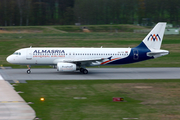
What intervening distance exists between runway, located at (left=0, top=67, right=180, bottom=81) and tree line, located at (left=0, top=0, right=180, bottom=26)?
350ft

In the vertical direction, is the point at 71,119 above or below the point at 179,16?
below

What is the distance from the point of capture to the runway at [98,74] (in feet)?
103

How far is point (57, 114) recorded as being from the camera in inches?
696

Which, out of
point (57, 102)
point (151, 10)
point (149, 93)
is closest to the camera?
point (57, 102)

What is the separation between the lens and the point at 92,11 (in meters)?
151

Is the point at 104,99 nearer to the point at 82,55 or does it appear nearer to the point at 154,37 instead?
the point at 82,55

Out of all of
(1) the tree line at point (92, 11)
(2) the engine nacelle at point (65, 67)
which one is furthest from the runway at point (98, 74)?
(1) the tree line at point (92, 11)

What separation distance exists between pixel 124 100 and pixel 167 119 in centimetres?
509

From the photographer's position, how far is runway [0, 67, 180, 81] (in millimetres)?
31438

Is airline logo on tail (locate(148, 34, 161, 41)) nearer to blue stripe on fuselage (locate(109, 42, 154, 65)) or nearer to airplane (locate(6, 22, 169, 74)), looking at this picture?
airplane (locate(6, 22, 169, 74))

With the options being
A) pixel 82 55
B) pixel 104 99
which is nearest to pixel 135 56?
pixel 82 55

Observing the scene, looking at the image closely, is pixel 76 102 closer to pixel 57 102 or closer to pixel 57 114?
pixel 57 102

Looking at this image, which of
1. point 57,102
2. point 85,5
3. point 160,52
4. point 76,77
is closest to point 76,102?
point 57,102

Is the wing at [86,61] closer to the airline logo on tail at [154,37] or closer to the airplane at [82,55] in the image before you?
the airplane at [82,55]
